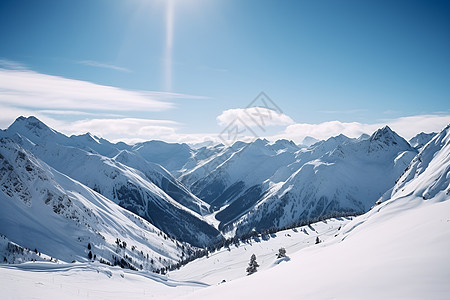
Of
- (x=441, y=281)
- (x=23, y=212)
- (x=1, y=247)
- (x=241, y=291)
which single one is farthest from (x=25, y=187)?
(x=441, y=281)

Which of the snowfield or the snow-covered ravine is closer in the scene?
the snowfield

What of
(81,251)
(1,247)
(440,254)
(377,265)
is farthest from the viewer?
(81,251)

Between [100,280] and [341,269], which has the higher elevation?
[100,280]

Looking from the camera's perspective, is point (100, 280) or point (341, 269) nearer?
point (341, 269)

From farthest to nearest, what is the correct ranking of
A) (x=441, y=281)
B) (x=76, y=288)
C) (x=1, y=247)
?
(x=1, y=247) < (x=76, y=288) < (x=441, y=281)

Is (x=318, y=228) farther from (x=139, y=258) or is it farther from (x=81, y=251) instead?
(x=81, y=251)

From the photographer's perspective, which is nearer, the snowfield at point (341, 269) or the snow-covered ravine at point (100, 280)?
the snowfield at point (341, 269)

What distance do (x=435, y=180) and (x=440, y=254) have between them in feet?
140

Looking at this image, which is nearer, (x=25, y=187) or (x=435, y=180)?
(x=435, y=180)

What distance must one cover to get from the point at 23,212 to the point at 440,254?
221 m

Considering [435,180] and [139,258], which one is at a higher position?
[139,258]

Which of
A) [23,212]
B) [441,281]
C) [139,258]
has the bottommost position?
[441,281]

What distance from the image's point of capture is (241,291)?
21219 millimetres

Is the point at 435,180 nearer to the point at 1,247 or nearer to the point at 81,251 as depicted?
the point at 1,247
